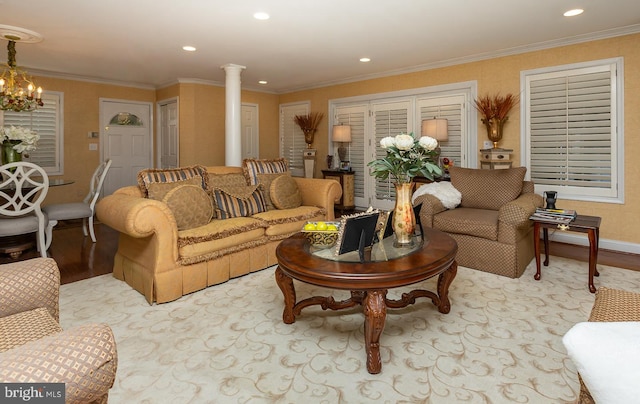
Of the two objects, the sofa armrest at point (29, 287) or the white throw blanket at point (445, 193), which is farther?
the white throw blanket at point (445, 193)

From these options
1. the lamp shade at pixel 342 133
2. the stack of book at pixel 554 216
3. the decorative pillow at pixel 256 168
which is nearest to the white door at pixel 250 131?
the lamp shade at pixel 342 133

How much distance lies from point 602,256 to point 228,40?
473cm

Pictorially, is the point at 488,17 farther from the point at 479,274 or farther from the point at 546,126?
the point at 479,274

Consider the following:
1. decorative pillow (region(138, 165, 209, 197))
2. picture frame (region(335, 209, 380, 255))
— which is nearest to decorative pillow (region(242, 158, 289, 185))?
decorative pillow (region(138, 165, 209, 197))

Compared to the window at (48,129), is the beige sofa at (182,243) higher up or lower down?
lower down

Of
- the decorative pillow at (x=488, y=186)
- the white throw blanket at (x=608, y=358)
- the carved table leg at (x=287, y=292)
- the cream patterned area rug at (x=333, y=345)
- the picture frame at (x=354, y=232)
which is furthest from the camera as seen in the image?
the decorative pillow at (x=488, y=186)

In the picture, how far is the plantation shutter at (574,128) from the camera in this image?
408 centimetres

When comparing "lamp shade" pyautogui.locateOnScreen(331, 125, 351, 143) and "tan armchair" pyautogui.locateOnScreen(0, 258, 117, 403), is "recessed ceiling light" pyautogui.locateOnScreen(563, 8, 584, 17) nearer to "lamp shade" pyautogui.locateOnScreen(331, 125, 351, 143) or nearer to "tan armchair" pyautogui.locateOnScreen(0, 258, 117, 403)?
"lamp shade" pyautogui.locateOnScreen(331, 125, 351, 143)

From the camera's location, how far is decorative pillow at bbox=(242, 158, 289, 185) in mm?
4070

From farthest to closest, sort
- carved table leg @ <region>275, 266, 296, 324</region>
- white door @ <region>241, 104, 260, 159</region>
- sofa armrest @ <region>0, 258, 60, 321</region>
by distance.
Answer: white door @ <region>241, 104, 260, 159</region> → carved table leg @ <region>275, 266, 296, 324</region> → sofa armrest @ <region>0, 258, 60, 321</region>

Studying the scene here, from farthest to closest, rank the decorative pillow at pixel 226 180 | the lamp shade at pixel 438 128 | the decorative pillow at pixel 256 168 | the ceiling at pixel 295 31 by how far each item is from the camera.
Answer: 1. the lamp shade at pixel 438 128
2. the decorative pillow at pixel 256 168
3. the decorative pillow at pixel 226 180
4. the ceiling at pixel 295 31

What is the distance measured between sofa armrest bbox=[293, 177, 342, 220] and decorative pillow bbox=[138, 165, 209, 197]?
45.4 inches

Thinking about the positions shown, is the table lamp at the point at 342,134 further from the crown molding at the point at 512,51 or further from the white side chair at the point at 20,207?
the white side chair at the point at 20,207

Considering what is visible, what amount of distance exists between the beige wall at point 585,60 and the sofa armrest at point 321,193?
7.64ft
